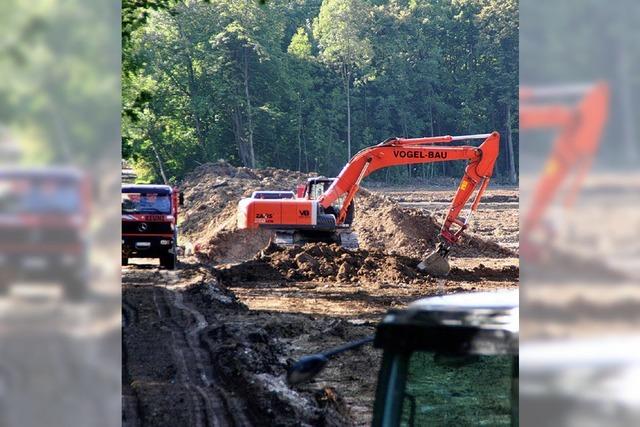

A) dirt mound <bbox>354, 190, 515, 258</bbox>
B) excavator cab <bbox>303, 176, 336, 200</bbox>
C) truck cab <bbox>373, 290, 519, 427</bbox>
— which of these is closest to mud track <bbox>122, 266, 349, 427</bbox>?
truck cab <bbox>373, 290, 519, 427</bbox>

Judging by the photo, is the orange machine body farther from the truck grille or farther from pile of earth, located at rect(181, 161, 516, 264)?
pile of earth, located at rect(181, 161, 516, 264)

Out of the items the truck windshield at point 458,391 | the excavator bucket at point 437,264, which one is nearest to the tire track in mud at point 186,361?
the truck windshield at point 458,391

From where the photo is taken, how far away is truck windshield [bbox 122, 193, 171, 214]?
22.6m

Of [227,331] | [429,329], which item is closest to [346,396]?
[227,331]

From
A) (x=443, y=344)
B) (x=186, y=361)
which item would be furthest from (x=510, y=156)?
(x=443, y=344)

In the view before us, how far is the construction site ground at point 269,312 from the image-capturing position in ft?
31.8

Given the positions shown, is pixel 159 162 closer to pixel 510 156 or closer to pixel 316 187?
pixel 510 156

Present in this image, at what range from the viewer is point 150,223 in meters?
22.3

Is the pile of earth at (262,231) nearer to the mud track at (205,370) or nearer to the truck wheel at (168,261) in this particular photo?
the truck wheel at (168,261)

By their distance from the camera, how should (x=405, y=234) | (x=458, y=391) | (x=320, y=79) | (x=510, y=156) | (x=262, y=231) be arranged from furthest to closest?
(x=320, y=79)
(x=510, y=156)
(x=405, y=234)
(x=262, y=231)
(x=458, y=391)
